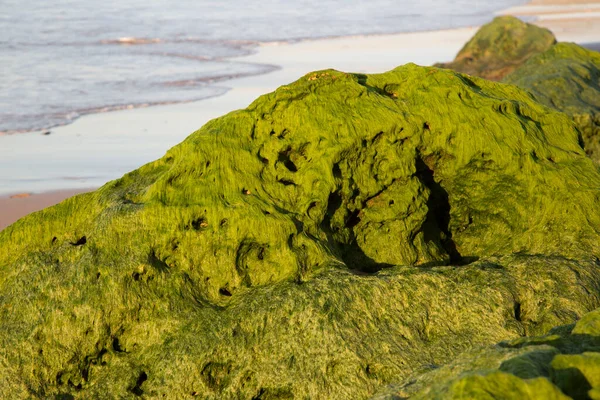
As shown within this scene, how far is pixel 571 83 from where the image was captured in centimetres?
1085

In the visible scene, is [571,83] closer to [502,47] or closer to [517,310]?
[517,310]

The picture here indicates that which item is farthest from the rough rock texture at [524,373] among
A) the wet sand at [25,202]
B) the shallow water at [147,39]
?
the shallow water at [147,39]

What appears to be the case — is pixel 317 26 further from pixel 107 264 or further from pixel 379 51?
pixel 107 264

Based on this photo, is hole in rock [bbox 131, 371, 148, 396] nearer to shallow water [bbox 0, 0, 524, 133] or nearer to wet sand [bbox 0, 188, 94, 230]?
wet sand [bbox 0, 188, 94, 230]

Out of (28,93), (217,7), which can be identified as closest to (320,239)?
(28,93)

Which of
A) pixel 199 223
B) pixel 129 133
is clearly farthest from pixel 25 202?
pixel 199 223

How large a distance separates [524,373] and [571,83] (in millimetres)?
8774

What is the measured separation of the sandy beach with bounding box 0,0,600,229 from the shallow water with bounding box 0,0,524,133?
864mm

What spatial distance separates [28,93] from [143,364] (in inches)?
560

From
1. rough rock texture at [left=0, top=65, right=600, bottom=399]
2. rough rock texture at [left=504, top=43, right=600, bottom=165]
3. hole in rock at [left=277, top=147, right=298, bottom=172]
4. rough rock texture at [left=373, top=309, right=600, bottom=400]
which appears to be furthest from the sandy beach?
rough rock texture at [left=373, top=309, right=600, bottom=400]

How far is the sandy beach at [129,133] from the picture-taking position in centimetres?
1102

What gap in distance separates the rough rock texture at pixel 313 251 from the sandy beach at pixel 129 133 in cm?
506

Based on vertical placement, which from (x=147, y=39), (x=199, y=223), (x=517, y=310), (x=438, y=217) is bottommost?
(x=147, y=39)

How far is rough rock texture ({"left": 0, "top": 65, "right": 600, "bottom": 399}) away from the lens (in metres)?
4.77
